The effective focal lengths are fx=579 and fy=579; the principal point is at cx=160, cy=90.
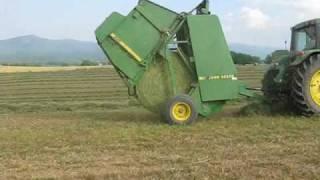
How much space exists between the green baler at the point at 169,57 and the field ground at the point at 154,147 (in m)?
0.51

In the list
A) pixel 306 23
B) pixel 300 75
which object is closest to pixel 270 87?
pixel 300 75

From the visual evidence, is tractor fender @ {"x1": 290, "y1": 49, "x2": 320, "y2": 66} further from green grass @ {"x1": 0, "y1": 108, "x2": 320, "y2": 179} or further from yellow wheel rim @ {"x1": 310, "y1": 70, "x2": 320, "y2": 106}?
green grass @ {"x1": 0, "y1": 108, "x2": 320, "y2": 179}

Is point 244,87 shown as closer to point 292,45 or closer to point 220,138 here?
point 292,45

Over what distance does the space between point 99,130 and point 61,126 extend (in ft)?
3.32

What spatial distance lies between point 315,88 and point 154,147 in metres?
4.04

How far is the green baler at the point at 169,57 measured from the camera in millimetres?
10492

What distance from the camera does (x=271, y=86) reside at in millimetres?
11336

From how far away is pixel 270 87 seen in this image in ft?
37.2

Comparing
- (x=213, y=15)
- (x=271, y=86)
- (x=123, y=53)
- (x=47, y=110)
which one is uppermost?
(x=213, y=15)

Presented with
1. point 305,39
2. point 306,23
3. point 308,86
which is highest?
point 306,23

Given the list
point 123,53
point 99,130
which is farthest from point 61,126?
point 123,53

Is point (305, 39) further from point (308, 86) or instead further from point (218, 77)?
point (218, 77)

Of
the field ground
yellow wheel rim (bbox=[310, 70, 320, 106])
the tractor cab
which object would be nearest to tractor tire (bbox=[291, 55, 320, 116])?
yellow wheel rim (bbox=[310, 70, 320, 106])

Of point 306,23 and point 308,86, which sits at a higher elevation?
point 306,23
